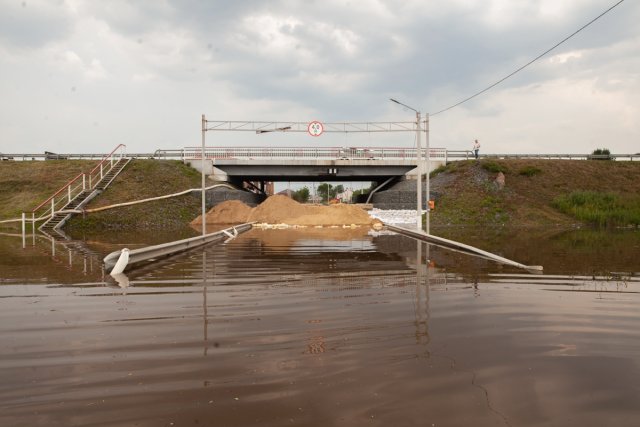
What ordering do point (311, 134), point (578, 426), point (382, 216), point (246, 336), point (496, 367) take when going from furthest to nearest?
point (382, 216) < point (311, 134) < point (246, 336) < point (496, 367) < point (578, 426)

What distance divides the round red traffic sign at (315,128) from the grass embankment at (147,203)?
13109 millimetres

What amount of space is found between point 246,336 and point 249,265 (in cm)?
706

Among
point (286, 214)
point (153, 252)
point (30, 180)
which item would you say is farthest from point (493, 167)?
point (30, 180)

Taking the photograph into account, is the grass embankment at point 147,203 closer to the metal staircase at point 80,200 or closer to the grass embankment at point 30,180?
the metal staircase at point 80,200

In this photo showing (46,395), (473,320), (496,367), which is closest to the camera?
(46,395)

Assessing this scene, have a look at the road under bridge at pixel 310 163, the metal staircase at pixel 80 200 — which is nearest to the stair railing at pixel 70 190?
the metal staircase at pixel 80 200

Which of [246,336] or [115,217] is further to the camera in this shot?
[115,217]

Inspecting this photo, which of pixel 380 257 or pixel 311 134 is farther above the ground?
pixel 311 134

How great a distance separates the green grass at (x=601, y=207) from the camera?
35.1m

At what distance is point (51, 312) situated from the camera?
701 centimetres

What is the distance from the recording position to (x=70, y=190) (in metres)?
38.4

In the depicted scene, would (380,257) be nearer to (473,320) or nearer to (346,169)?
(473,320)

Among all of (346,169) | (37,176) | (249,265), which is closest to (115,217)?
(37,176)

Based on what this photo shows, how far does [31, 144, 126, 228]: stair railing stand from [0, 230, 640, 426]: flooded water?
2557 centimetres
